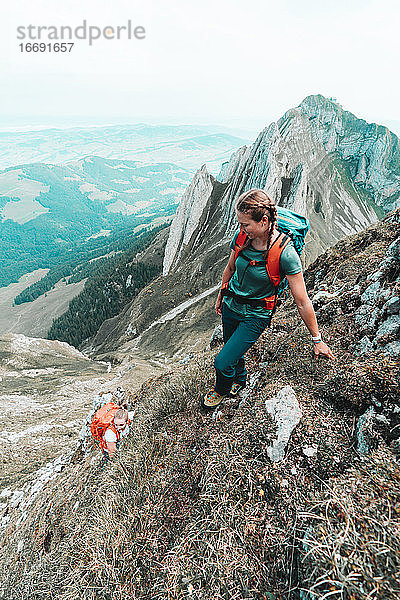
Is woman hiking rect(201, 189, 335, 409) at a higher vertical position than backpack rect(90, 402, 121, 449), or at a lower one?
higher

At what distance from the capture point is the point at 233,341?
18.3 ft

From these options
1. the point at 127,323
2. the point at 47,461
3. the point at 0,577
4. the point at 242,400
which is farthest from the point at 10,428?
the point at 127,323

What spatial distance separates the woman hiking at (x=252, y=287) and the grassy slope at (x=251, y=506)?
947 millimetres

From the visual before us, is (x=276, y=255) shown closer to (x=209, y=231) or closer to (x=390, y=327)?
(x=390, y=327)

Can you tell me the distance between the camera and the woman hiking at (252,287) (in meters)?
4.45

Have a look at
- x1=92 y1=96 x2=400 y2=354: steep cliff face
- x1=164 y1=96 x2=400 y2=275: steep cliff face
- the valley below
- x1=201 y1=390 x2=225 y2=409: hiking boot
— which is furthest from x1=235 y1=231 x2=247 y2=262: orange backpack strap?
the valley below

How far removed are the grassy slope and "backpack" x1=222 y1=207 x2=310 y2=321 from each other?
1870 mm

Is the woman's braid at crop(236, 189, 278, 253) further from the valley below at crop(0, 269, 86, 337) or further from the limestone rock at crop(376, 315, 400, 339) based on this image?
the valley below at crop(0, 269, 86, 337)

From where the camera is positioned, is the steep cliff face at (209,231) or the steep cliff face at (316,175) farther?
the steep cliff face at (316,175)

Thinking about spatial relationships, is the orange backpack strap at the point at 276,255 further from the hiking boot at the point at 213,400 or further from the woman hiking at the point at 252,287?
the hiking boot at the point at 213,400

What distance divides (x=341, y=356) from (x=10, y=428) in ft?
88.2

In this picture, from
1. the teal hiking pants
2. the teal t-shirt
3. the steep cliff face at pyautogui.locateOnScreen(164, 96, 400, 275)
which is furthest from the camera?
the steep cliff face at pyautogui.locateOnScreen(164, 96, 400, 275)

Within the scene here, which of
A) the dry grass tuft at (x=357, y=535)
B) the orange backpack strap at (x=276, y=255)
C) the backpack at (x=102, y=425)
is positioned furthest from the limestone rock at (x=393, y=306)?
the backpack at (x=102, y=425)

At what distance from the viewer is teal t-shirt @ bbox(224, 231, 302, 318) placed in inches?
179
